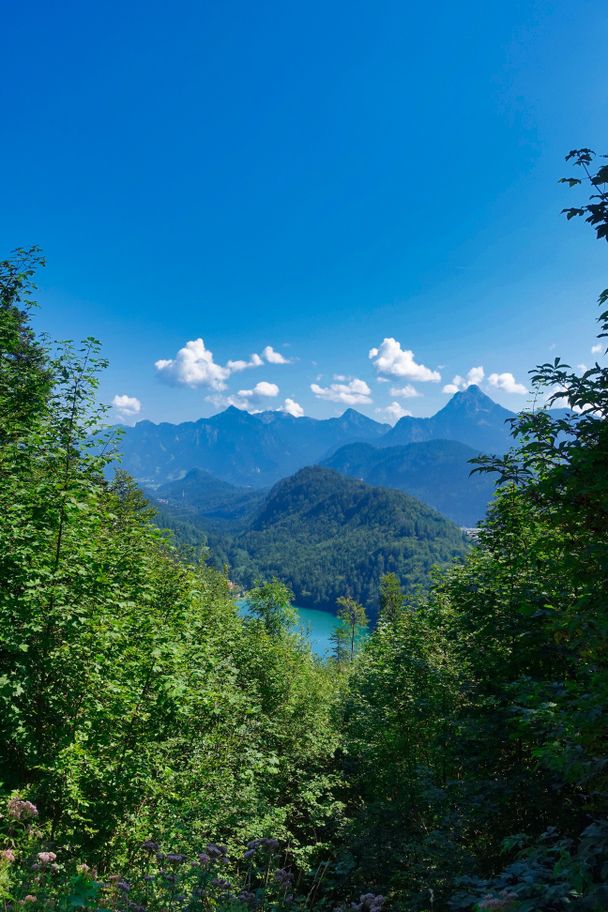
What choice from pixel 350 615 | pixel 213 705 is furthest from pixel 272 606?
pixel 350 615

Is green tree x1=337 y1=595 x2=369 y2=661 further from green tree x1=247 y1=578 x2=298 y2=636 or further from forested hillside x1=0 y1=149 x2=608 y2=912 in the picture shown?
forested hillside x1=0 y1=149 x2=608 y2=912

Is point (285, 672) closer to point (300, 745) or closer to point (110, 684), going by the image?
point (300, 745)

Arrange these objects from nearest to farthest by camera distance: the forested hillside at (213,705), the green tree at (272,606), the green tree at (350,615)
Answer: the forested hillside at (213,705)
the green tree at (272,606)
the green tree at (350,615)

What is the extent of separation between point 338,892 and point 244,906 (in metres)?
9.78

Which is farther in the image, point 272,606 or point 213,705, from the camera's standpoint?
point 272,606

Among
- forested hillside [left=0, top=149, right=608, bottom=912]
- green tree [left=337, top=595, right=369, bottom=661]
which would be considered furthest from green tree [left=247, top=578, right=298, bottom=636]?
green tree [left=337, top=595, right=369, bottom=661]

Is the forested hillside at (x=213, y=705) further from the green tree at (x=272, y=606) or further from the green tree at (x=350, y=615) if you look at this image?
the green tree at (x=350, y=615)

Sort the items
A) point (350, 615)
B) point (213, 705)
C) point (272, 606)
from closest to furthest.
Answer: point (213, 705)
point (272, 606)
point (350, 615)

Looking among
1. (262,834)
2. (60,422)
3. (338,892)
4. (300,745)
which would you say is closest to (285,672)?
(300,745)

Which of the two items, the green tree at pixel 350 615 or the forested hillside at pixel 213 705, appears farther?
the green tree at pixel 350 615

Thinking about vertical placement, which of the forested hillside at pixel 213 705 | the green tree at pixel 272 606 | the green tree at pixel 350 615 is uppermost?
the forested hillside at pixel 213 705

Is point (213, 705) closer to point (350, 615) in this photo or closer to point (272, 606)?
point (272, 606)

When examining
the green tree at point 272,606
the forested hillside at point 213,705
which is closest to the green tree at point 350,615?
the green tree at point 272,606

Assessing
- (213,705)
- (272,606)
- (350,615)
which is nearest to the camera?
(213,705)
